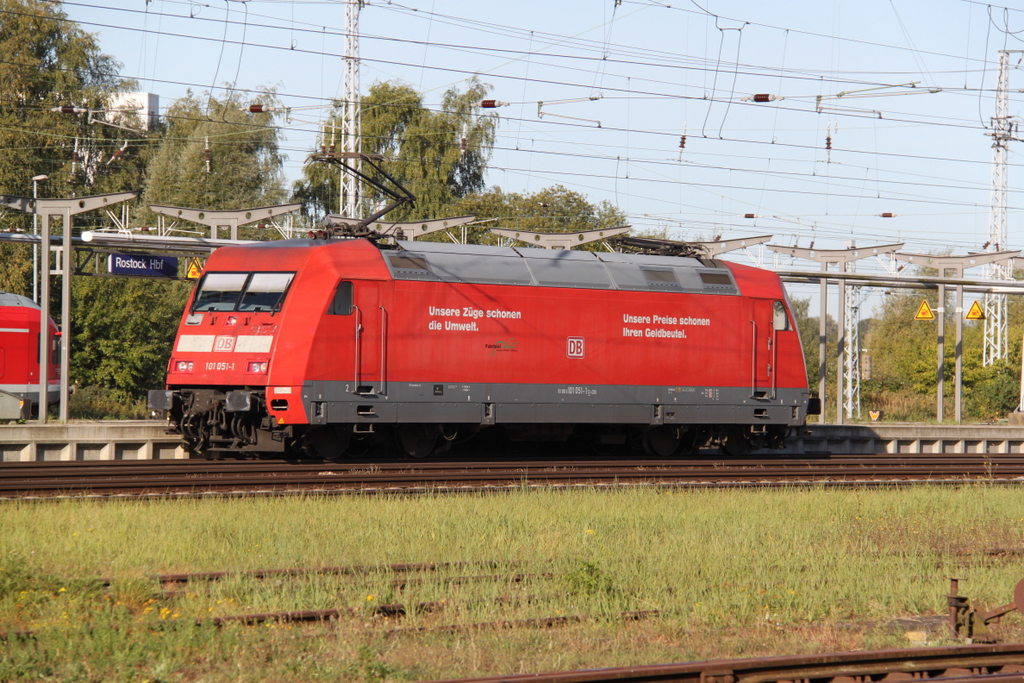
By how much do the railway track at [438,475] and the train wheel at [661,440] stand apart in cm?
84

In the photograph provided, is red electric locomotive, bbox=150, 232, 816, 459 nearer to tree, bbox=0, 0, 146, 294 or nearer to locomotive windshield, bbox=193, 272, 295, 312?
locomotive windshield, bbox=193, 272, 295, 312

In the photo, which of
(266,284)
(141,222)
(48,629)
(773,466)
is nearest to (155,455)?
(266,284)

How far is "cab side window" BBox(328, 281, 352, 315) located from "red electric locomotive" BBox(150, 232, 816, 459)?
0.03 meters

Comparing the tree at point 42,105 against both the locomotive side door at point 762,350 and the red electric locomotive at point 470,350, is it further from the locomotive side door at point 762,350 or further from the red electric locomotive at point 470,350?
the locomotive side door at point 762,350

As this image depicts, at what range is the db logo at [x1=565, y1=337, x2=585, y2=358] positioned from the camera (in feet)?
56.7

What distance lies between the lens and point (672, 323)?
714 inches

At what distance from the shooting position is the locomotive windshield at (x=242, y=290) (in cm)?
1558

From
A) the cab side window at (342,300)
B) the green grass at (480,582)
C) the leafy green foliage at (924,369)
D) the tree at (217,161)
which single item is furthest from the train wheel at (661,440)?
the tree at (217,161)

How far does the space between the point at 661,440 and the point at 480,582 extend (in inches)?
447

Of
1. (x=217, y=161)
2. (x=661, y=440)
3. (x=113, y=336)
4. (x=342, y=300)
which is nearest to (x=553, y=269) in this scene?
(x=342, y=300)

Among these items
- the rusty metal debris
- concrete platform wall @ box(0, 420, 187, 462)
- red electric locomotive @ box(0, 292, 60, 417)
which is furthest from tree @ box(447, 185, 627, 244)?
the rusty metal debris

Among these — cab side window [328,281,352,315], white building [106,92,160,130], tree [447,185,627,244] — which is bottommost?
cab side window [328,281,352,315]

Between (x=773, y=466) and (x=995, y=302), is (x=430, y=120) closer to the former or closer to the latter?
(x=995, y=302)

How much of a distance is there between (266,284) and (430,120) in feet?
111
